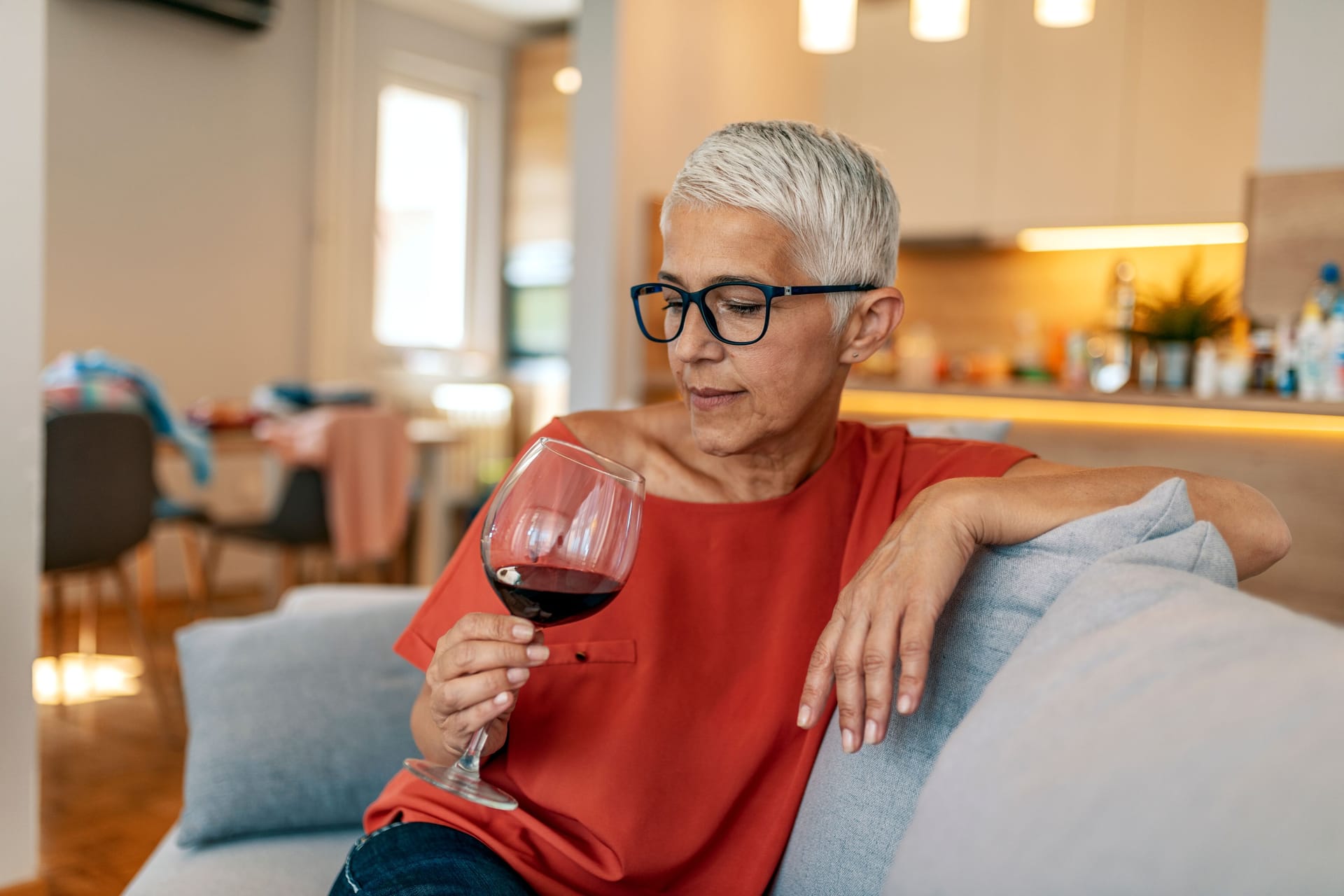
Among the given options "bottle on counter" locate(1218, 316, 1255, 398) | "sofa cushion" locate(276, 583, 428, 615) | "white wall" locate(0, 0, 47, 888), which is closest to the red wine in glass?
"sofa cushion" locate(276, 583, 428, 615)

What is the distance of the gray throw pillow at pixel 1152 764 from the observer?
558 millimetres

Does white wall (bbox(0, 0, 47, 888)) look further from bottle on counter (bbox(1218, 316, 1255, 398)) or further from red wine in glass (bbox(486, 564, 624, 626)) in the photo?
bottle on counter (bbox(1218, 316, 1255, 398))

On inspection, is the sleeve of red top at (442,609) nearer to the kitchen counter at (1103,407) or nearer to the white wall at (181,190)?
the kitchen counter at (1103,407)

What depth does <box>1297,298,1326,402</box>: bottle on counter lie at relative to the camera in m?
2.46

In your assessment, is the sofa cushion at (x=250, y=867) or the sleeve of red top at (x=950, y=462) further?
the sofa cushion at (x=250, y=867)

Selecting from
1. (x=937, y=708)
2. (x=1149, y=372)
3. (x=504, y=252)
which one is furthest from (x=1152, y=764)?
(x=504, y=252)

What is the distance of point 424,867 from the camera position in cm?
95

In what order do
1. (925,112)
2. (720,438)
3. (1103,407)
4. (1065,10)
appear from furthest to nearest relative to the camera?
(925,112) < (1065,10) < (1103,407) < (720,438)

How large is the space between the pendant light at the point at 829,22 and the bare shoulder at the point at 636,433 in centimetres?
250

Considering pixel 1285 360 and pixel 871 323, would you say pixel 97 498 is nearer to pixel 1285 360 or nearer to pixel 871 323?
pixel 871 323

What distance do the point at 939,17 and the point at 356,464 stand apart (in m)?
2.55

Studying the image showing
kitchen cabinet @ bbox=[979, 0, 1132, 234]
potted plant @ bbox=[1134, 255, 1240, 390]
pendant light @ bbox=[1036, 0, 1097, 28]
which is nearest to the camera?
potted plant @ bbox=[1134, 255, 1240, 390]

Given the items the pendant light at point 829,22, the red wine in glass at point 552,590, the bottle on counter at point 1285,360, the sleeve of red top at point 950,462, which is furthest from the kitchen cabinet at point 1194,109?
the red wine in glass at point 552,590

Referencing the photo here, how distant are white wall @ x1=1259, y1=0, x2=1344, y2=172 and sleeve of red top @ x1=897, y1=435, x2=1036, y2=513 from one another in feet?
6.36
